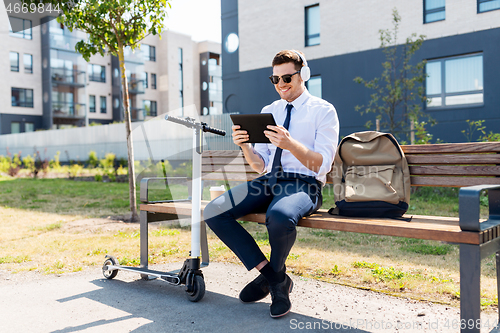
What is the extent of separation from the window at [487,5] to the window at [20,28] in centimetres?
3499

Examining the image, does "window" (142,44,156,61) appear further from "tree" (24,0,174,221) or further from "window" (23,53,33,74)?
"tree" (24,0,174,221)

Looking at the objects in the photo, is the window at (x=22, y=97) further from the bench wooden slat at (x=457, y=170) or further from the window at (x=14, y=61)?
the bench wooden slat at (x=457, y=170)

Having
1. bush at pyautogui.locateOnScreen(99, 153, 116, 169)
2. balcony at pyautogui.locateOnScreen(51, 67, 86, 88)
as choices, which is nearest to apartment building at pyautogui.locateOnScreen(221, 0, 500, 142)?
bush at pyautogui.locateOnScreen(99, 153, 116, 169)

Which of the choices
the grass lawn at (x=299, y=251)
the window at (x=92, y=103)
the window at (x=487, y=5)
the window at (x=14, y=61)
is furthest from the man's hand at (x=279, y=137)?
the window at (x=92, y=103)

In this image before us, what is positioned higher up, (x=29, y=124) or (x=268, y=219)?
(x=29, y=124)

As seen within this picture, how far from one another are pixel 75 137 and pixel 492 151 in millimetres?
24247

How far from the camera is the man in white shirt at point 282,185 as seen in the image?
2.83 m

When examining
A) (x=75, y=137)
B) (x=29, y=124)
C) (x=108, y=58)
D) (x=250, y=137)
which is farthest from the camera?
(x=108, y=58)

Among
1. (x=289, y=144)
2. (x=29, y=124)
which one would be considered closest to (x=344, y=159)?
(x=289, y=144)

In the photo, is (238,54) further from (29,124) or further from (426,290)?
(29,124)

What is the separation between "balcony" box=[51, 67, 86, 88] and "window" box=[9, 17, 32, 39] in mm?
3560

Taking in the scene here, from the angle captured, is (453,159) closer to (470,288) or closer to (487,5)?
(470,288)

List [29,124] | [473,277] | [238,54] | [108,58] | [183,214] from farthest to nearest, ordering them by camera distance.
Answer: [108,58], [29,124], [238,54], [183,214], [473,277]

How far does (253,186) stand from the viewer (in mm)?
3256
